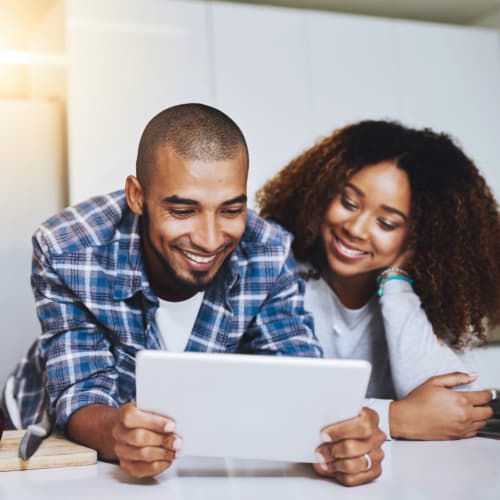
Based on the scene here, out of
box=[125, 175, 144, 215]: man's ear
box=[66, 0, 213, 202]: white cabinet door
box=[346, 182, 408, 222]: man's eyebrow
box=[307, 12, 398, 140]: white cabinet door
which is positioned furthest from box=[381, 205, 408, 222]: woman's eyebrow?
box=[307, 12, 398, 140]: white cabinet door

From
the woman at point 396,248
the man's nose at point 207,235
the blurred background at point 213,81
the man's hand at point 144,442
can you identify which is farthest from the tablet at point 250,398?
the woman at point 396,248

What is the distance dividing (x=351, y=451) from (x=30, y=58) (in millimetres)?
552

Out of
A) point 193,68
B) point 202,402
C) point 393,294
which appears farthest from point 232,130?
point 393,294

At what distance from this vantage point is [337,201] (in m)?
0.95

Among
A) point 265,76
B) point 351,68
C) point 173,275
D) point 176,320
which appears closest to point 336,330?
point 176,320

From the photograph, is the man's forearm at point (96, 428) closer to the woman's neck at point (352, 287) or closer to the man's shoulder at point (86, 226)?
the man's shoulder at point (86, 226)

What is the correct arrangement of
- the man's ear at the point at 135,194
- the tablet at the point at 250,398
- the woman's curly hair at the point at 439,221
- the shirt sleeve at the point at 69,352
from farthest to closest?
the woman's curly hair at the point at 439,221, the shirt sleeve at the point at 69,352, the man's ear at the point at 135,194, the tablet at the point at 250,398

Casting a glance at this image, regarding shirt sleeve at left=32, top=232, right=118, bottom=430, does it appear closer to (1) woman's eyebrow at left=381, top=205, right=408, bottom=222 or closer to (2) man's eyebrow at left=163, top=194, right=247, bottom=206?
(2) man's eyebrow at left=163, top=194, right=247, bottom=206

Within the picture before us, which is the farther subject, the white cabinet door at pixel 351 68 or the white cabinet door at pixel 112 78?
the white cabinet door at pixel 351 68

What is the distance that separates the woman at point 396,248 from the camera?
0.91 m

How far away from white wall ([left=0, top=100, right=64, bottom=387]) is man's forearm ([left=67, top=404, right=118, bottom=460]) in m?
0.22

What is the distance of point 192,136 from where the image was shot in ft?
1.92

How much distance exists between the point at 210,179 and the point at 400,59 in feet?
3.17

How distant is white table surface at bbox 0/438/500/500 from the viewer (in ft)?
1.77
